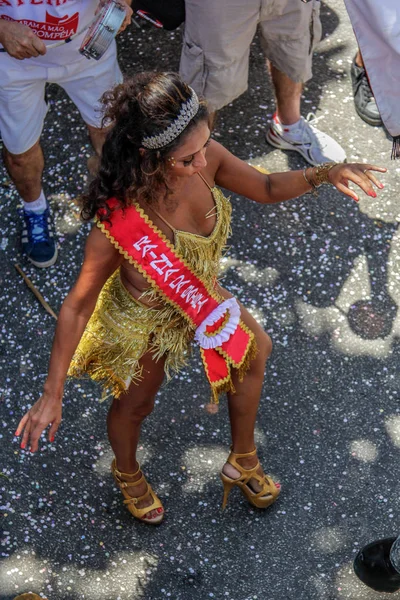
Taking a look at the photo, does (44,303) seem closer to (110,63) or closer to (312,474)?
(110,63)

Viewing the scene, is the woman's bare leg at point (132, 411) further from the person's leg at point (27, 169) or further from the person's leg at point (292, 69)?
the person's leg at point (292, 69)

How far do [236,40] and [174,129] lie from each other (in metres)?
1.71

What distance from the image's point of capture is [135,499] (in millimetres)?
3420

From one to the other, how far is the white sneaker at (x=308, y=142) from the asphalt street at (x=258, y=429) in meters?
0.10

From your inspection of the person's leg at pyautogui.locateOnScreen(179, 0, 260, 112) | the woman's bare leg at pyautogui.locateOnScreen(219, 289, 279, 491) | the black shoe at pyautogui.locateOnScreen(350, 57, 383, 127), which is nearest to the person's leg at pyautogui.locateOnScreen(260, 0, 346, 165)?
the person's leg at pyautogui.locateOnScreen(179, 0, 260, 112)

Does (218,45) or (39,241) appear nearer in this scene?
(218,45)

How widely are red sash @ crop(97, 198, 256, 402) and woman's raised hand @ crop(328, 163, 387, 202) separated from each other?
565mm

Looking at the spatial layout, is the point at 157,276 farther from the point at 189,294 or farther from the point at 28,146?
the point at 28,146

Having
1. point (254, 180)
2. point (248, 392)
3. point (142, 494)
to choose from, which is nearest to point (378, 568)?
point (248, 392)

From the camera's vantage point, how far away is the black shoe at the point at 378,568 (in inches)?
120

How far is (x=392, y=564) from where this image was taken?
3002 mm

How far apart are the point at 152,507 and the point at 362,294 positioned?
5.03ft

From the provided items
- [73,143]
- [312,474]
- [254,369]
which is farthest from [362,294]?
[73,143]

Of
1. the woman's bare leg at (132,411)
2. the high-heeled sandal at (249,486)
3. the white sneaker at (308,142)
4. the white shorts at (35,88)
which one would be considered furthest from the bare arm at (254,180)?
the white sneaker at (308,142)
